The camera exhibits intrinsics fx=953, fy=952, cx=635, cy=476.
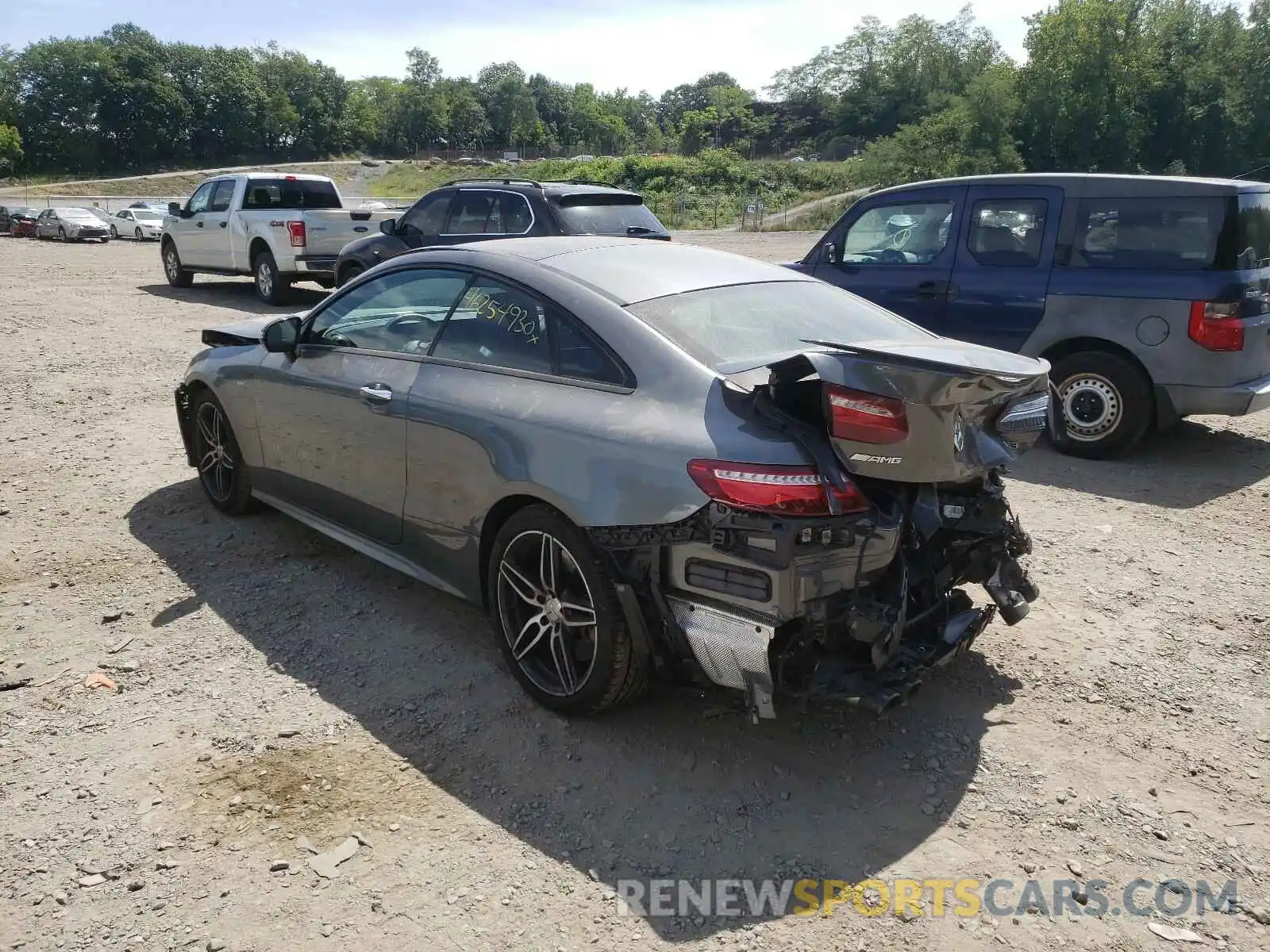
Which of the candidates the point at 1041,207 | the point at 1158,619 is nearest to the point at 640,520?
the point at 1158,619

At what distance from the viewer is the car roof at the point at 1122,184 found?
21.0 feet

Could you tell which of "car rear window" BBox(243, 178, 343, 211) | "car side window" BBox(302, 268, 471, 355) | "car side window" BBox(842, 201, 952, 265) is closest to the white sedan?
"car rear window" BBox(243, 178, 343, 211)

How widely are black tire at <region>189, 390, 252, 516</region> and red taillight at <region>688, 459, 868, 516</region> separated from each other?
330cm

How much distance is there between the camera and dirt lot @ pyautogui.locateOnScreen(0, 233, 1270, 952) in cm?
258

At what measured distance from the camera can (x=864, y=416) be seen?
283 centimetres

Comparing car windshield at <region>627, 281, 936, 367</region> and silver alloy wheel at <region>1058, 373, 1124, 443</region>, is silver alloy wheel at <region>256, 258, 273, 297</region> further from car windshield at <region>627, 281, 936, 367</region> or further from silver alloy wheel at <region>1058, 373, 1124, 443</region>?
car windshield at <region>627, 281, 936, 367</region>

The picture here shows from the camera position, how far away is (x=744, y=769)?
10.6 ft

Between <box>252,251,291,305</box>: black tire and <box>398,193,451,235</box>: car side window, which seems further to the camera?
<box>252,251,291,305</box>: black tire

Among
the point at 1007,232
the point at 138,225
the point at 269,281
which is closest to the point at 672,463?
the point at 1007,232

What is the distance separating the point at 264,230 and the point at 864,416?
1359 centimetres

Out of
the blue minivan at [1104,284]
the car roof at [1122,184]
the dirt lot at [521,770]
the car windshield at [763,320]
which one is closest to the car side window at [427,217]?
the blue minivan at [1104,284]

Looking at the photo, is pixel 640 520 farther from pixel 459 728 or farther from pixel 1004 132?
pixel 1004 132

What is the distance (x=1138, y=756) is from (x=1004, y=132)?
59.1m

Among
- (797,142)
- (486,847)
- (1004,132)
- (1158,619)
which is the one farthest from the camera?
(797,142)
